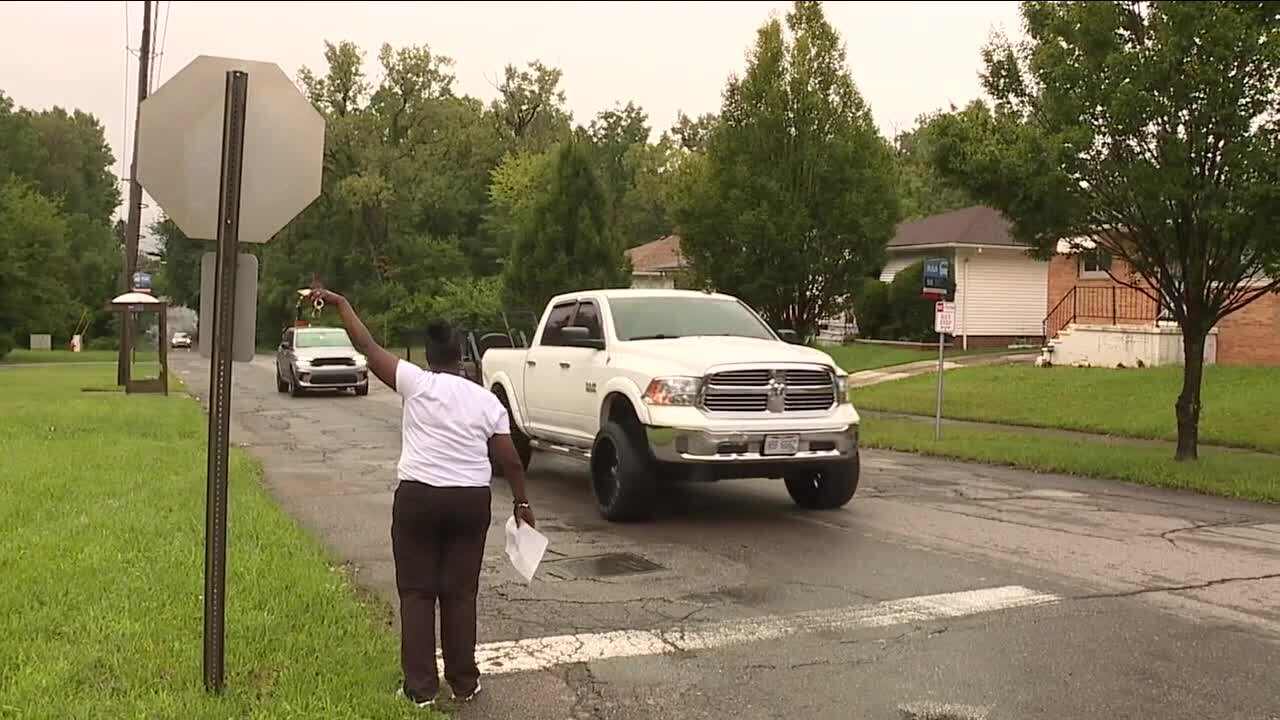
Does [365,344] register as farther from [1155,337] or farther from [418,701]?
A: [1155,337]

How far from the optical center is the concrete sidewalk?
26.0 metres

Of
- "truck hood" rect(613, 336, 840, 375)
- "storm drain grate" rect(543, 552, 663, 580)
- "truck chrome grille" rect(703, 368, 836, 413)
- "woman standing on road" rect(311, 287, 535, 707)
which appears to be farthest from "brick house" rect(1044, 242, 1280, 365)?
"woman standing on road" rect(311, 287, 535, 707)

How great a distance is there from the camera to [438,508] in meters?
4.82

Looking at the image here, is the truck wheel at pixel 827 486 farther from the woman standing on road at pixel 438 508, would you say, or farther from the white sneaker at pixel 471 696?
the woman standing on road at pixel 438 508

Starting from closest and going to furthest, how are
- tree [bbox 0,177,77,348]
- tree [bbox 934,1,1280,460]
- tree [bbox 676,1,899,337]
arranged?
1. tree [bbox 934,1,1280,460]
2. tree [bbox 676,1,899,337]
3. tree [bbox 0,177,77,348]

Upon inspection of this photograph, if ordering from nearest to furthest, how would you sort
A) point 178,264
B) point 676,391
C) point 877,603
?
point 877,603, point 676,391, point 178,264

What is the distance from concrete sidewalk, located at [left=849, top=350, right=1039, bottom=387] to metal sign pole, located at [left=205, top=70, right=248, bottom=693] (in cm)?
2090

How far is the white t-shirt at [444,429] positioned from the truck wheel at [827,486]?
5.27m

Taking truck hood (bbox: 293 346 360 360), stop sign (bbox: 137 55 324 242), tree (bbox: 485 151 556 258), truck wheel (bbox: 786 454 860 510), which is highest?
tree (bbox: 485 151 556 258)

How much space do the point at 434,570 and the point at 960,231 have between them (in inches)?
1323

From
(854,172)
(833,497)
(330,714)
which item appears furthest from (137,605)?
(854,172)

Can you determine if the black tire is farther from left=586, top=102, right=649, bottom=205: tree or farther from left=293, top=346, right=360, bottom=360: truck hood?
left=586, top=102, right=649, bottom=205: tree

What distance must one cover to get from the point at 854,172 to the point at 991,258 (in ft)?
58.4

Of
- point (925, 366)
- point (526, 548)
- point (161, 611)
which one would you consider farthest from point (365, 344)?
point (925, 366)
